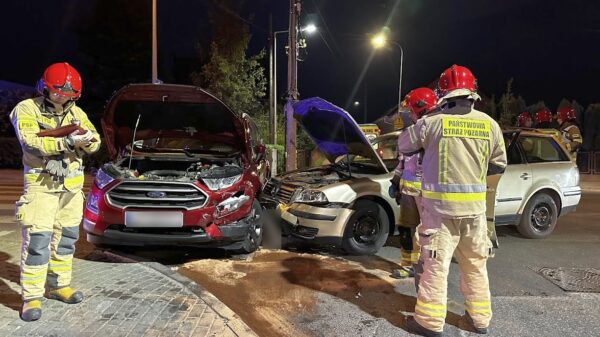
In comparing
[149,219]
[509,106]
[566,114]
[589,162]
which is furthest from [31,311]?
[509,106]

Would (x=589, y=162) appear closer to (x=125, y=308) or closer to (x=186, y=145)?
(x=186, y=145)

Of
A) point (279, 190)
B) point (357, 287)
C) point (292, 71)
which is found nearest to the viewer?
point (357, 287)

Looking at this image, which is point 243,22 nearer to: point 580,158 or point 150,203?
point 150,203

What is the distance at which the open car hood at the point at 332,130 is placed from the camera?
5.77 meters

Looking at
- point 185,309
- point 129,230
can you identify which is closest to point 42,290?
point 185,309

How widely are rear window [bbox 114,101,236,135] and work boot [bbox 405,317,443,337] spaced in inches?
130

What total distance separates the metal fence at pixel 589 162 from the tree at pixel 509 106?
362 centimetres

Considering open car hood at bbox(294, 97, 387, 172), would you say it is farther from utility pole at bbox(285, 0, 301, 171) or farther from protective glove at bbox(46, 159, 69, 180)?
→ utility pole at bbox(285, 0, 301, 171)

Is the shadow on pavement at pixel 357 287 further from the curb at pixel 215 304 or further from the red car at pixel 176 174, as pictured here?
the curb at pixel 215 304

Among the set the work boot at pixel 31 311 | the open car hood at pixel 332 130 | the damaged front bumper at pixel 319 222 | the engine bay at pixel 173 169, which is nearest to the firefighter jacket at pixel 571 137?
the open car hood at pixel 332 130

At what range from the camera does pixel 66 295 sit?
3.96m

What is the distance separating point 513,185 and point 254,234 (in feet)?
12.1

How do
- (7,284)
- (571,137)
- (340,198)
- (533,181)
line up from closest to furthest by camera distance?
(7,284)
(340,198)
(533,181)
(571,137)

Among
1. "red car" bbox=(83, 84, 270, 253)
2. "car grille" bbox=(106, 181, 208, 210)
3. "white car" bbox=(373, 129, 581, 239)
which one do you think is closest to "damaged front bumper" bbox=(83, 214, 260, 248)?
"red car" bbox=(83, 84, 270, 253)
